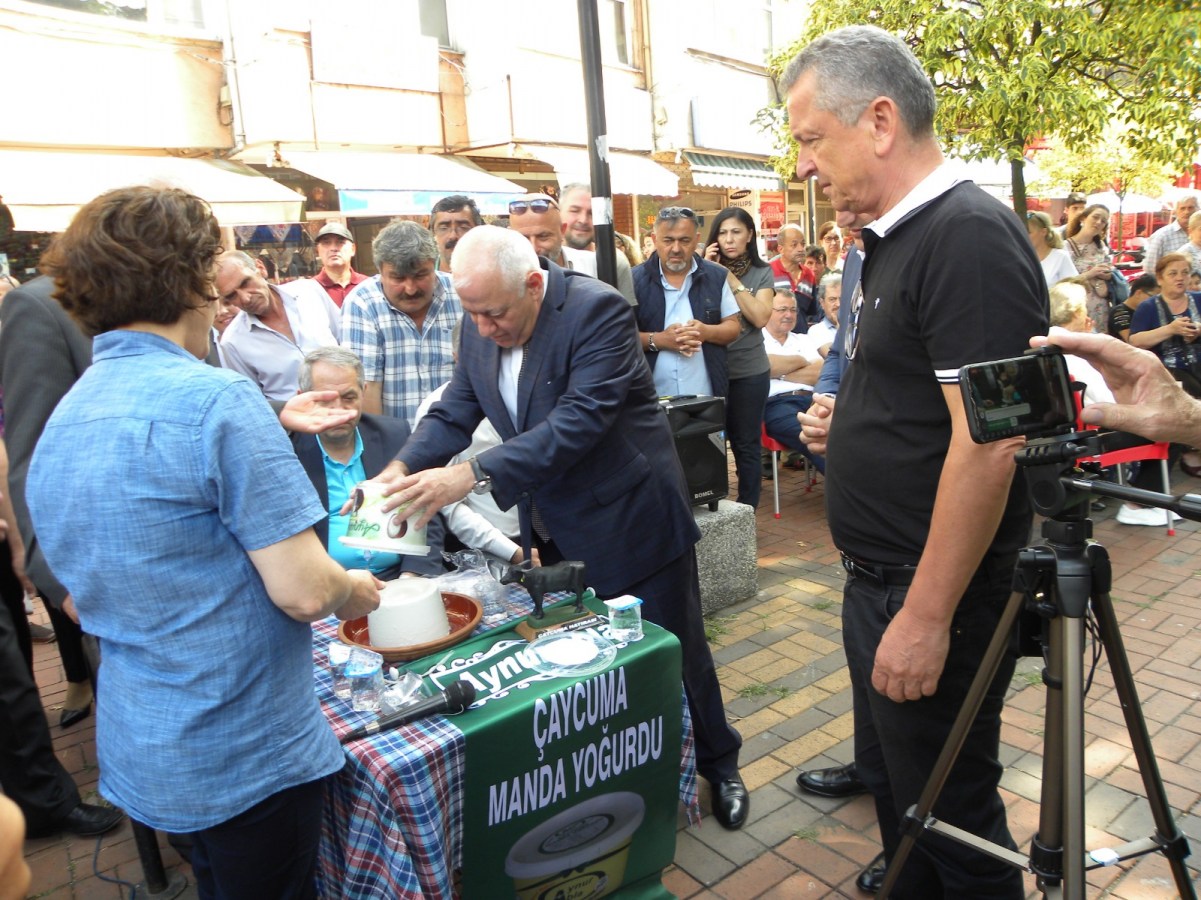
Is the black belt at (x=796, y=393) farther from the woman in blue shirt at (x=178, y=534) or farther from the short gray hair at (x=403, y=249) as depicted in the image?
the woman in blue shirt at (x=178, y=534)

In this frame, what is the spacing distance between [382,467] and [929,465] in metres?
2.11

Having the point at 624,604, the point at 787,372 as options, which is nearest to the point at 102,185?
the point at 787,372

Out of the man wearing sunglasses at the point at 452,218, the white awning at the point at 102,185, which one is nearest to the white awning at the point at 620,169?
the white awning at the point at 102,185

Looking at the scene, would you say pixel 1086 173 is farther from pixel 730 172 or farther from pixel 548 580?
pixel 548 580

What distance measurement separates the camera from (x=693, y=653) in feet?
9.52

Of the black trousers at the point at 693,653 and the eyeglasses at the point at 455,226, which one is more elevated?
the eyeglasses at the point at 455,226

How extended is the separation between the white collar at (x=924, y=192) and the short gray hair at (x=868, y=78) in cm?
10

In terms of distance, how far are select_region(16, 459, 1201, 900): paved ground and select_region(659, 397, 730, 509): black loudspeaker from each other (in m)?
0.68

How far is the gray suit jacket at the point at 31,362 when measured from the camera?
282 centimetres

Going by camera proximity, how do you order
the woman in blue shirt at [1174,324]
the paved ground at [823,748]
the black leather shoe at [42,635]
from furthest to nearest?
the woman in blue shirt at [1174,324], the black leather shoe at [42,635], the paved ground at [823,748]

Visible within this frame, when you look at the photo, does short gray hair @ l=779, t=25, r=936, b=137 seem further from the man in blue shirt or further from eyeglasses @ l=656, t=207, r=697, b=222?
eyeglasses @ l=656, t=207, r=697, b=222

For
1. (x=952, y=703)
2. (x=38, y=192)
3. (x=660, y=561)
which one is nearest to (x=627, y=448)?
(x=660, y=561)

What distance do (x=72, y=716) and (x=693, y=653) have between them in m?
2.92

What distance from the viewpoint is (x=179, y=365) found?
1.57 metres
